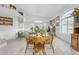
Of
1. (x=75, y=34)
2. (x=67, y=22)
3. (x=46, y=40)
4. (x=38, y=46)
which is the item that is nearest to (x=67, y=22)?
(x=67, y=22)

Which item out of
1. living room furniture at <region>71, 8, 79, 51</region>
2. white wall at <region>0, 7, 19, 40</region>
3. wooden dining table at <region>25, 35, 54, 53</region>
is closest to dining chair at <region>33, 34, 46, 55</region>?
wooden dining table at <region>25, 35, 54, 53</region>

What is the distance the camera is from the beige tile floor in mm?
5188

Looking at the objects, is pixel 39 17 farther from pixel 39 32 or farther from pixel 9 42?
pixel 9 42

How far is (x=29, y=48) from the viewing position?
560cm

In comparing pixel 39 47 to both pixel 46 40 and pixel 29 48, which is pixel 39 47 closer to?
pixel 46 40

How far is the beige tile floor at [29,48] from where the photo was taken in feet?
17.0

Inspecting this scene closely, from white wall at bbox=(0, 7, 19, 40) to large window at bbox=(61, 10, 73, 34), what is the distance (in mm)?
2328

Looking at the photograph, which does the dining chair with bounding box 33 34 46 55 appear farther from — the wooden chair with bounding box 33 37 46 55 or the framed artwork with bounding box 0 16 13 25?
the framed artwork with bounding box 0 16 13 25

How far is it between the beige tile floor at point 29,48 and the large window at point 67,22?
0.60 m

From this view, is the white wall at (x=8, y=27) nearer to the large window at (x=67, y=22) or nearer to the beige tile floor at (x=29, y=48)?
the beige tile floor at (x=29, y=48)

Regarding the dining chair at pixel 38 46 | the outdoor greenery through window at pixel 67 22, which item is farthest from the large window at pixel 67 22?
the dining chair at pixel 38 46
